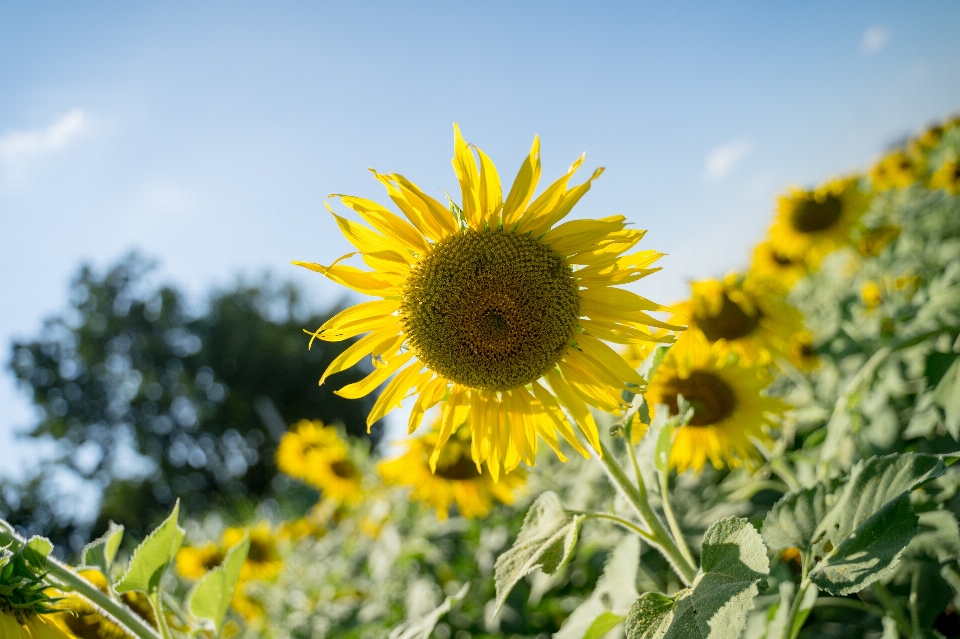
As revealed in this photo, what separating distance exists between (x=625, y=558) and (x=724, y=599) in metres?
0.76

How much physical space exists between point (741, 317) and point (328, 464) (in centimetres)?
368

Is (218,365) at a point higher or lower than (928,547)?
higher

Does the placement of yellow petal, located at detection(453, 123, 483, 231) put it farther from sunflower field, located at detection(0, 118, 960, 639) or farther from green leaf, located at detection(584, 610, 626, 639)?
green leaf, located at detection(584, 610, 626, 639)

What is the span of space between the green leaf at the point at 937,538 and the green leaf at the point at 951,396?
33 cm

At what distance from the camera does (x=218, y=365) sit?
28.4 m

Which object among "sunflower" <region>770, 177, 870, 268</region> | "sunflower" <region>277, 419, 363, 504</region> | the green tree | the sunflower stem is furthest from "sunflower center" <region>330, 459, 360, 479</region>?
the green tree

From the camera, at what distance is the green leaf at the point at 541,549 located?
4.67ft

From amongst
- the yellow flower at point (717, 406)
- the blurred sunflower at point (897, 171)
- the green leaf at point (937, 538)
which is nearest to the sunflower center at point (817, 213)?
the blurred sunflower at point (897, 171)

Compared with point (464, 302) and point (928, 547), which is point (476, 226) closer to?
point (464, 302)

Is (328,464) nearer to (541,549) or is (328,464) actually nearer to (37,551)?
(37,551)

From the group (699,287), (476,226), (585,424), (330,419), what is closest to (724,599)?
(585,424)

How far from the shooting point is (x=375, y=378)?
5.77ft

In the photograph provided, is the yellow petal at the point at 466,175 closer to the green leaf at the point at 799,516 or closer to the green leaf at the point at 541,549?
the green leaf at the point at 541,549

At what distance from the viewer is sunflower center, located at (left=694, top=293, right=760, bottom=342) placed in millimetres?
3523
